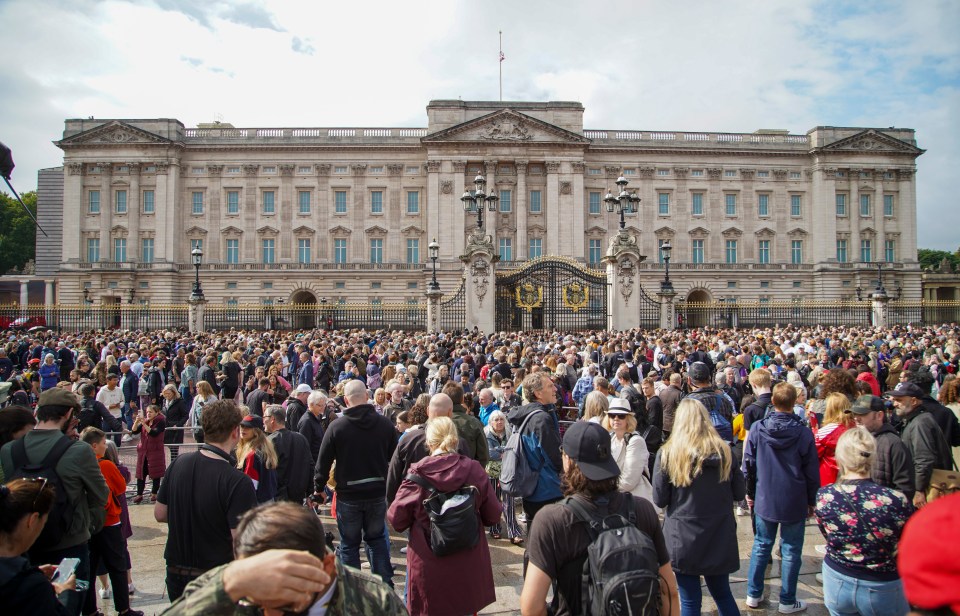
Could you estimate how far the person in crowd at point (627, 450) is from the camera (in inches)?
213

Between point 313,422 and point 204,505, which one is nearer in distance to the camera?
point 204,505

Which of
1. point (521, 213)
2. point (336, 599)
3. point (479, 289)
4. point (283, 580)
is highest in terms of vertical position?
point (521, 213)

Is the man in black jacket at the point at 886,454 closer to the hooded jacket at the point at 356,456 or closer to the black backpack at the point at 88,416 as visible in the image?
the hooded jacket at the point at 356,456

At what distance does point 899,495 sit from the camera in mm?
3889

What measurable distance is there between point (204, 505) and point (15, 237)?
90.3m

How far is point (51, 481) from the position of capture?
14.7 ft

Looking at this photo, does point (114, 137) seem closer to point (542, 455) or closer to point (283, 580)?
point (542, 455)

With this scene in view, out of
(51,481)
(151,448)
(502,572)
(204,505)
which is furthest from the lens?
(151,448)

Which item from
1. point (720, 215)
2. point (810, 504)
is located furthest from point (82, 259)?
point (810, 504)

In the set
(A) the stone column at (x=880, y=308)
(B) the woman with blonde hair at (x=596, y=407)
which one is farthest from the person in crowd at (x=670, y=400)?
(A) the stone column at (x=880, y=308)

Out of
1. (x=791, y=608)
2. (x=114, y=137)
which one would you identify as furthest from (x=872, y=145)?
(x=114, y=137)

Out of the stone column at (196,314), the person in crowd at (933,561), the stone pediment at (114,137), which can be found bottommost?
the person in crowd at (933,561)

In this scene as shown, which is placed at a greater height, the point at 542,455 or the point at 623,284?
the point at 623,284

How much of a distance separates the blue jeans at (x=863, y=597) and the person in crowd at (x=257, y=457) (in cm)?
452
